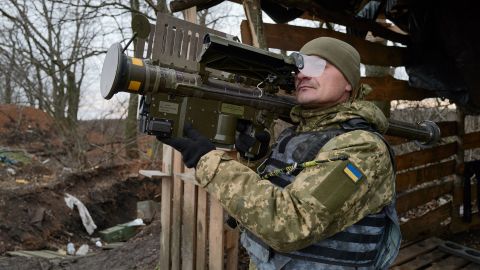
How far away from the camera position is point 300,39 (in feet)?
10.5

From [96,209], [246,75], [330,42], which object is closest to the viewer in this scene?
[330,42]

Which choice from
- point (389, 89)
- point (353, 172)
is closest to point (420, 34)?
point (389, 89)

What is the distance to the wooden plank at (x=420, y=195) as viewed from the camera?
467 centimetres

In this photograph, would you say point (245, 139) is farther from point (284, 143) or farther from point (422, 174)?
point (422, 174)

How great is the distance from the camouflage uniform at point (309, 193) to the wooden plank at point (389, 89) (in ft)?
7.44

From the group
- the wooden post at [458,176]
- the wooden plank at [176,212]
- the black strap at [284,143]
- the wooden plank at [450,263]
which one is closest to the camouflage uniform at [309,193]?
the black strap at [284,143]

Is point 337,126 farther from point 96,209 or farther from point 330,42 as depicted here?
point 96,209

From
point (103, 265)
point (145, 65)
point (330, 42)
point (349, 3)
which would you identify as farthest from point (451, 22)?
point (103, 265)

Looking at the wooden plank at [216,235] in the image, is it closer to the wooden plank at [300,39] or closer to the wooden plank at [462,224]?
the wooden plank at [300,39]

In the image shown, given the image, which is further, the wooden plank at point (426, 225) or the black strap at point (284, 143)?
the wooden plank at point (426, 225)

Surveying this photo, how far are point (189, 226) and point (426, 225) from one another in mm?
3263

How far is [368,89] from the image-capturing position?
1.92 meters

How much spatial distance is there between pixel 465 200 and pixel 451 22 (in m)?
2.89

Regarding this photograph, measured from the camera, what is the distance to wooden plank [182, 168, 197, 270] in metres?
3.61
